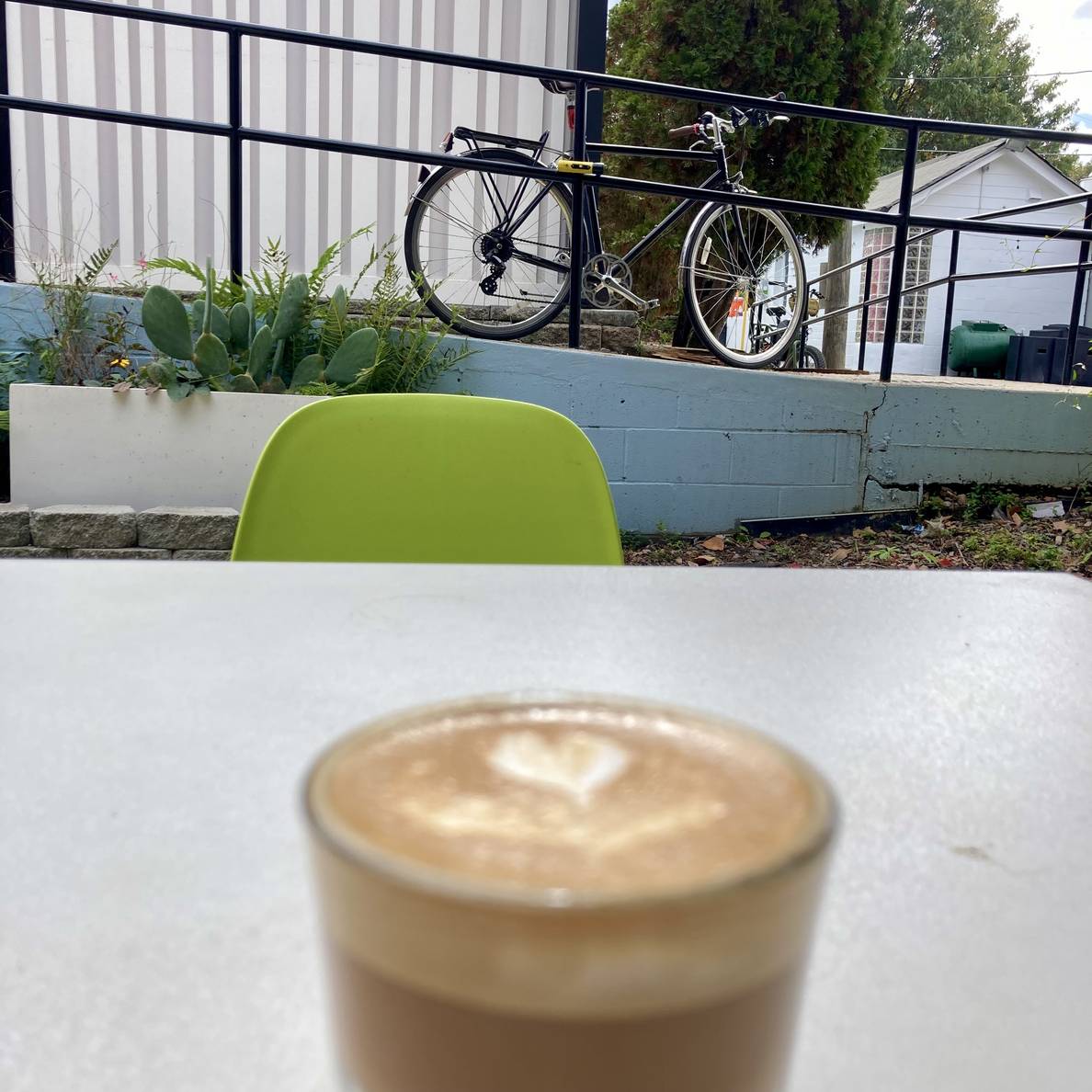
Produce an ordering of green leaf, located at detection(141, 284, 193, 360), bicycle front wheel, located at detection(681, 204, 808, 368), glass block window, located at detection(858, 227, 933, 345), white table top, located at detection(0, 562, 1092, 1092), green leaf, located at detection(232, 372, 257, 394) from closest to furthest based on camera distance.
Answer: white table top, located at detection(0, 562, 1092, 1092), green leaf, located at detection(141, 284, 193, 360), green leaf, located at detection(232, 372, 257, 394), bicycle front wheel, located at detection(681, 204, 808, 368), glass block window, located at detection(858, 227, 933, 345)

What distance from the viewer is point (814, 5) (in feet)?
22.6

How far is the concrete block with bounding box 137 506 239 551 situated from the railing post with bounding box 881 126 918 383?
9.63ft

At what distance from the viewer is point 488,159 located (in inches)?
177

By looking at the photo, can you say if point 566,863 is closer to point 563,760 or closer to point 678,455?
point 563,760

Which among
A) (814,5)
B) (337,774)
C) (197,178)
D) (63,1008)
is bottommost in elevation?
(63,1008)

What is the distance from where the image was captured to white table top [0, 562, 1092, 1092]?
1.04ft

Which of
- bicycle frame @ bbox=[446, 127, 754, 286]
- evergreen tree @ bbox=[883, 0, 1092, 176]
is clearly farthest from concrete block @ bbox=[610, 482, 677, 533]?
evergreen tree @ bbox=[883, 0, 1092, 176]

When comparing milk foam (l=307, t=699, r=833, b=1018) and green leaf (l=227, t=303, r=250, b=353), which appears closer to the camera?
milk foam (l=307, t=699, r=833, b=1018)

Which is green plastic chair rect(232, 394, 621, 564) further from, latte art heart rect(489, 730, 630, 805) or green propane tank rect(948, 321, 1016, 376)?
green propane tank rect(948, 321, 1016, 376)

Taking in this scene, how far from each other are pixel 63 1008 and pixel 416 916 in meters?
0.18

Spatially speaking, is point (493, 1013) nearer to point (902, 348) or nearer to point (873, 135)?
point (873, 135)

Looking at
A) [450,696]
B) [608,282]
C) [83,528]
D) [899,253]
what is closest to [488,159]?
[608,282]

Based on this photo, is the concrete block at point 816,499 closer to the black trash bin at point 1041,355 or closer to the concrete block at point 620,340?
the concrete block at point 620,340

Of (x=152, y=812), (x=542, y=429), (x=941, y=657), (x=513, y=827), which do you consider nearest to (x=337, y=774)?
(x=513, y=827)
